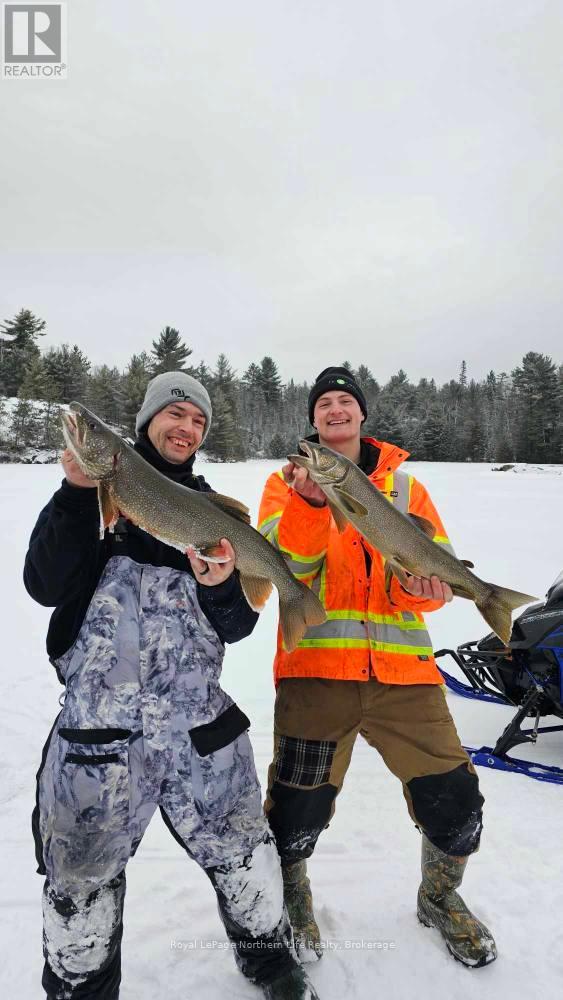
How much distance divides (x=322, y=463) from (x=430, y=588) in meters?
0.92

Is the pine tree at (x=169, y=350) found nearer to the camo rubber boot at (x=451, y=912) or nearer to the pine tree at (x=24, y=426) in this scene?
the pine tree at (x=24, y=426)

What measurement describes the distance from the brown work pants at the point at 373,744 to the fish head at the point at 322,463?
1.10 meters

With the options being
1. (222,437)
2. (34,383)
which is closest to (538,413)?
(222,437)

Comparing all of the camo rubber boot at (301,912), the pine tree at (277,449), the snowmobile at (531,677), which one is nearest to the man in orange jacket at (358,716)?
the camo rubber boot at (301,912)

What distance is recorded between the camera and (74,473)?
2293mm

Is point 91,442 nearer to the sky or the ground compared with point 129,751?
nearer to the sky

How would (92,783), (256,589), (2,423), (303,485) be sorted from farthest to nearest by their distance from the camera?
(2,423)
(303,485)
(256,589)
(92,783)

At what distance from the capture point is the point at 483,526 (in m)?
13.8

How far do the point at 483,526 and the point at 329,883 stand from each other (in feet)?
39.1

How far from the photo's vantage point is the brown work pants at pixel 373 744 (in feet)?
8.90

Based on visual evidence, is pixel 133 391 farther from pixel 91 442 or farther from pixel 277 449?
pixel 91 442

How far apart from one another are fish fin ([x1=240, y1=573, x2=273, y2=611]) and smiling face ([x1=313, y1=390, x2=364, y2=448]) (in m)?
1.10

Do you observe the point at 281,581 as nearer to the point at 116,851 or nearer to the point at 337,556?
the point at 337,556

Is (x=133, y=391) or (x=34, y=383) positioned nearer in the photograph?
(x=133, y=391)
